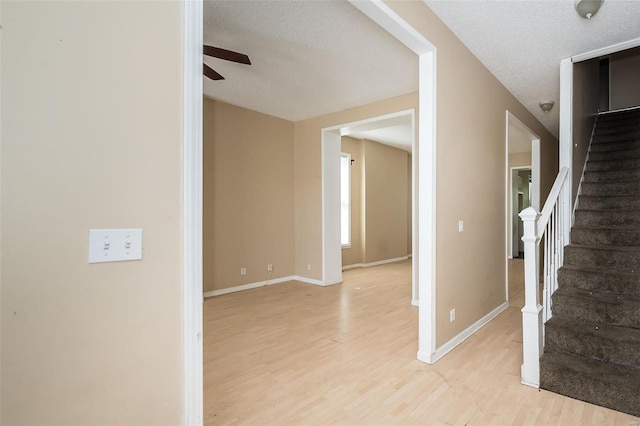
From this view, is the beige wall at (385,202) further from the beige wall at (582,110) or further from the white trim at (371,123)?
the beige wall at (582,110)

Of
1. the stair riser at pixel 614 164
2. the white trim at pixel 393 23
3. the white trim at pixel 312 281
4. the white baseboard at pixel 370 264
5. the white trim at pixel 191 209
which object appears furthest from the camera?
the white baseboard at pixel 370 264

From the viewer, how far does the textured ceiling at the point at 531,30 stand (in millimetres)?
2613

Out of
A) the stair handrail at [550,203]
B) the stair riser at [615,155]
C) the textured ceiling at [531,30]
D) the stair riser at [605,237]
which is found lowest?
the stair riser at [605,237]

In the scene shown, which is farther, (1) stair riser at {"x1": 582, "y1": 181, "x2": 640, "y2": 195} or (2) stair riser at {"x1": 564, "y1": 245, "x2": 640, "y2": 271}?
(1) stair riser at {"x1": 582, "y1": 181, "x2": 640, "y2": 195}

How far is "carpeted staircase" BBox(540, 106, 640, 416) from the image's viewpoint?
2098 mm

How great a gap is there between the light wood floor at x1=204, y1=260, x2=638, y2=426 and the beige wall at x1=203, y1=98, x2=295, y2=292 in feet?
3.35

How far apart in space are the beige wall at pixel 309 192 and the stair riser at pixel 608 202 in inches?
126

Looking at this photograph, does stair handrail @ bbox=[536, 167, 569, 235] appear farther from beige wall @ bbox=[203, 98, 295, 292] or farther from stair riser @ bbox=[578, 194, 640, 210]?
beige wall @ bbox=[203, 98, 295, 292]

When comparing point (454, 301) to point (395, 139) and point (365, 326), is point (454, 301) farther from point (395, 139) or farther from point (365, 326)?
point (395, 139)

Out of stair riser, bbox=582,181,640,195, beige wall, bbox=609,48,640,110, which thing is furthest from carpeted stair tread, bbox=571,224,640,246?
beige wall, bbox=609,48,640,110

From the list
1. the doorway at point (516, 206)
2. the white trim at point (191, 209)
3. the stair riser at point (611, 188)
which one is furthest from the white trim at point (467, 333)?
the doorway at point (516, 206)

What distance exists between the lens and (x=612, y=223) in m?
3.35

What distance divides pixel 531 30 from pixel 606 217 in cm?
196

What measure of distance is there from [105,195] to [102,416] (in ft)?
2.24
